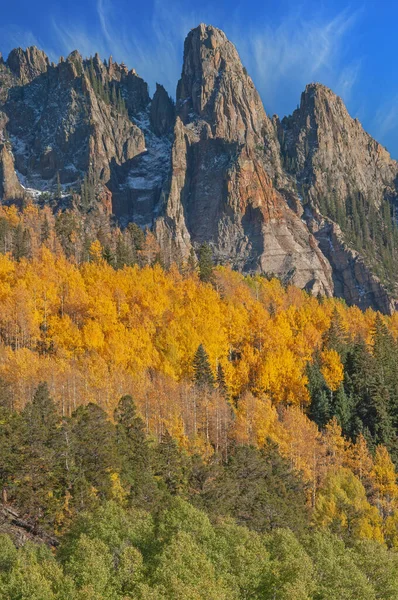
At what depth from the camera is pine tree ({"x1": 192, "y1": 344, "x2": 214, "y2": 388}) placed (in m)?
63.5

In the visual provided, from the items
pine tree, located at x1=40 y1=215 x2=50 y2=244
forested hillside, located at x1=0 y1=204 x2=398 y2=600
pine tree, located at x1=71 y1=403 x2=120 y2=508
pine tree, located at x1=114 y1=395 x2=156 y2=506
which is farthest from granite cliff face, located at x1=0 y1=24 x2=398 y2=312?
pine tree, located at x1=71 y1=403 x2=120 y2=508

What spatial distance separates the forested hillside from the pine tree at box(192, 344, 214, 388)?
0.84 ft

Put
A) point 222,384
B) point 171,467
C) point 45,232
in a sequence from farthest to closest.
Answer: point 45,232, point 222,384, point 171,467

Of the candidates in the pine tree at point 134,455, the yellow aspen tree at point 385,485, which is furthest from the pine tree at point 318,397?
the pine tree at point 134,455

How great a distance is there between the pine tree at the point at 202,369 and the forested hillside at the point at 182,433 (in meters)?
0.26

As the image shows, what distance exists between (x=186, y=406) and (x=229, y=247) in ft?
365

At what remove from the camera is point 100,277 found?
265 feet

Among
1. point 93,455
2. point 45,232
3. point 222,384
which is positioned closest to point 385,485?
point 222,384

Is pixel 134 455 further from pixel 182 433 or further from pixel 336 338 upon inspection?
pixel 336 338

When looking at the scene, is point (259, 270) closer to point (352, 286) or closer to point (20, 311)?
point (352, 286)

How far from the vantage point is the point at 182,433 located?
53000mm

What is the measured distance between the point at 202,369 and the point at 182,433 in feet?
42.0

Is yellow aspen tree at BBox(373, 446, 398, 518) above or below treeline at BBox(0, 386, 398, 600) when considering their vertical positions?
below

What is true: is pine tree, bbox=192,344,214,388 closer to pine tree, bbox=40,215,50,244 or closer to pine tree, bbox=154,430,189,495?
pine tree, bbox=154,430,189,495
